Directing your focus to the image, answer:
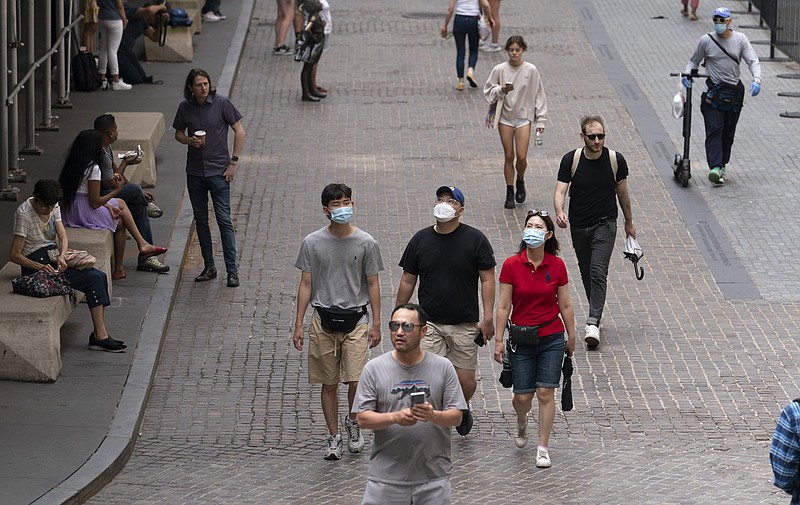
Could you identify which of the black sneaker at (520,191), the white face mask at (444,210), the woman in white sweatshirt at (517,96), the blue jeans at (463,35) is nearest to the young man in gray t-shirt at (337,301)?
the white face mask at (444,210)

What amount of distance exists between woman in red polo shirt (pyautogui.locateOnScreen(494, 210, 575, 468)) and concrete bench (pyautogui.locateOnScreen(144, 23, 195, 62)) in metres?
15.2

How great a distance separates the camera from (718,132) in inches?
664

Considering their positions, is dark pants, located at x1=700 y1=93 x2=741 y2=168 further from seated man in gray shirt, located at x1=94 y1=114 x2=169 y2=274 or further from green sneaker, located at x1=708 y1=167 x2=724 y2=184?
seated man in gray shirt, located at x1=94 y1=114 x2=169 y2=274

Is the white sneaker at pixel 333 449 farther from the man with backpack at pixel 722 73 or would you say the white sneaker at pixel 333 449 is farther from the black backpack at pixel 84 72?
the black backpack at pixel 84 72

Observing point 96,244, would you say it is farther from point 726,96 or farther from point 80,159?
point 726,96

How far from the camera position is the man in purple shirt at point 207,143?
42.2 ft

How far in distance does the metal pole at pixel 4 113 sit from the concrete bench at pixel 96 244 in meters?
3.36

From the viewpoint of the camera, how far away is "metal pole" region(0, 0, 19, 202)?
15.2 m

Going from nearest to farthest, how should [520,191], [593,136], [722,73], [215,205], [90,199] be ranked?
[593,136]
[90,199]
[215,205]
[520,191]
[722,73]

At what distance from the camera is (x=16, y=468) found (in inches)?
354

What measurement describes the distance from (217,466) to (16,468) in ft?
4.24

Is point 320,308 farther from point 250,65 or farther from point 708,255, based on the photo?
point 250,65

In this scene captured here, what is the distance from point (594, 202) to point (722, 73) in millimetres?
5338

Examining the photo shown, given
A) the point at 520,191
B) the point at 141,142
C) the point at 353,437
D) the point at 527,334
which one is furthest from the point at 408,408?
the point at 141,142
